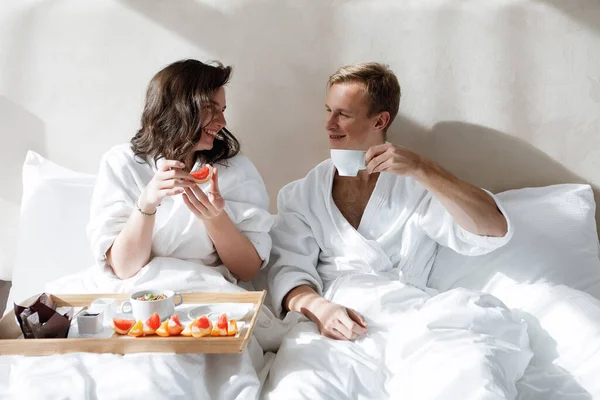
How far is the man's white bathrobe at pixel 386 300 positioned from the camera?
160 centimetres

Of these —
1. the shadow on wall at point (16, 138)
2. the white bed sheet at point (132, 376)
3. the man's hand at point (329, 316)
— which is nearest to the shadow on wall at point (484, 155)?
the man's hand at point (329, 316)

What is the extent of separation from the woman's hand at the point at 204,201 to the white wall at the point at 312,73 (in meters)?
0.64

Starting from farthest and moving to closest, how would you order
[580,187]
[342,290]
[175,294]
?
[580,187] < [342,290] < [175,294]

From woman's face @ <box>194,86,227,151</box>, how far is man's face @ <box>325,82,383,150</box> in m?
0.34

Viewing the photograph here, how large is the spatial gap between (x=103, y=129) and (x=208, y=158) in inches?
24.0

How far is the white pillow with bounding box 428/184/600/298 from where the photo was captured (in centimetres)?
215

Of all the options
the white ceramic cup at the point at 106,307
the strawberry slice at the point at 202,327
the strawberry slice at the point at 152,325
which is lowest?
the white ceramic cup at the point at 106,307

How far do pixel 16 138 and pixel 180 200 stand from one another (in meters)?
0.92

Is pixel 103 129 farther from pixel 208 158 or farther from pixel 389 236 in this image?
pixel 389 236

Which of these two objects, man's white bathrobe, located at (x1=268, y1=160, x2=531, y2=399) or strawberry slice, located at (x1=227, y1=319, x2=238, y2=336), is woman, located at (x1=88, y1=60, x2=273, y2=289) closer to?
man's white bathrobe, located at (x1=268, y1=160, x2=531, y2=399)

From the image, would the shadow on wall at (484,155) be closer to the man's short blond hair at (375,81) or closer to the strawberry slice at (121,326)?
the man's short blond hair at (375,81)

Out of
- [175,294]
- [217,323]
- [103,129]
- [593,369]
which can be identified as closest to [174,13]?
[103,129]

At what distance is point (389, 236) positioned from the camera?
2129mm

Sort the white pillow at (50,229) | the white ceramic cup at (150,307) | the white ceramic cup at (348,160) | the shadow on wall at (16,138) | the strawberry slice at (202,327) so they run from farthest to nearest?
the shadow on wall at (16,138) < the white pillow at (50,229) < the white ceramic cup at (348,160) < the white ceramic cup at (150,307) < the strawberry slice at (202,327)
